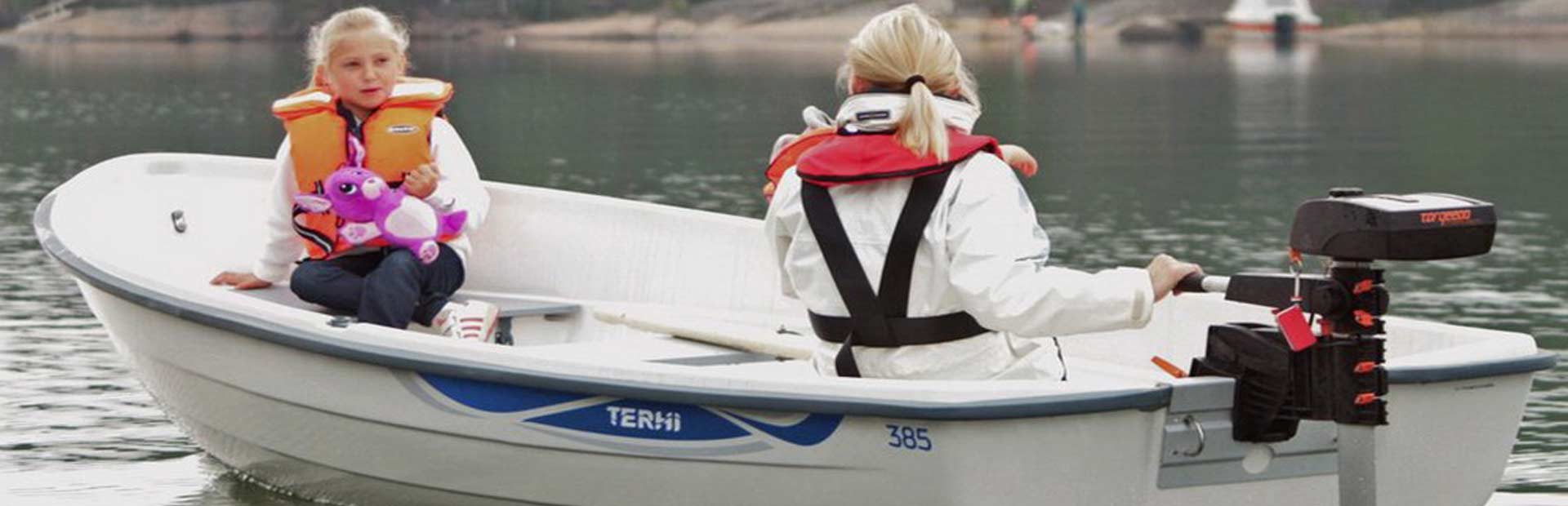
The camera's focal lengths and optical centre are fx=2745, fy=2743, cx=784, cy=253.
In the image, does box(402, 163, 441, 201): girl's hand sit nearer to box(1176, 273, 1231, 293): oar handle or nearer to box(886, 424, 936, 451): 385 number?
box(886, 424, 936, 451): 385 number

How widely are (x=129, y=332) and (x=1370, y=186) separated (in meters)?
11.7

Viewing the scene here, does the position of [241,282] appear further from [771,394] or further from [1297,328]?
[1297,328]

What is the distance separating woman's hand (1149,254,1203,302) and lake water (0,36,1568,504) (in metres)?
2.42

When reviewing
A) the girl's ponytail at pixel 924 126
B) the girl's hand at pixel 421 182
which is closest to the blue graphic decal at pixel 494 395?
the girl's ponytail at pixel 924 126

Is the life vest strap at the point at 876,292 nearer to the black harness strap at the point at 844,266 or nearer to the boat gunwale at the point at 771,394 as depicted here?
the black harness strap at the point at 844,266

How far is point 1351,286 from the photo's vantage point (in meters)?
5.30

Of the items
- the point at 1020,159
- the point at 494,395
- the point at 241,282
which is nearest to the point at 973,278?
the point at 1020,159

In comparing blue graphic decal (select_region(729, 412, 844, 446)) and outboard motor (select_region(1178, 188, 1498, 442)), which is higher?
outboard motor (select_region(1178, 188, 1498, 442))

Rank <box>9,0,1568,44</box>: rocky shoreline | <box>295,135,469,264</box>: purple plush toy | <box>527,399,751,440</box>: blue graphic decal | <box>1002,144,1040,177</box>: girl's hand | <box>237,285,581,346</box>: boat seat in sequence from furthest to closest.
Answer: <box>9,0,1568,44</box>: rocky shoreline, <box>237,285,581,346</box>: boat seat, <box>295,135,469,264</box>: purple plush toy, <box>1002,144,1040,177</box>: girl's hand, <box>527,399,751,440</box>: blue graphic decal

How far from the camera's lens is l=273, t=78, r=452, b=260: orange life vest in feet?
24.8

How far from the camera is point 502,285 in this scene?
8469 mm

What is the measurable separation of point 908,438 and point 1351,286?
0.97 metres

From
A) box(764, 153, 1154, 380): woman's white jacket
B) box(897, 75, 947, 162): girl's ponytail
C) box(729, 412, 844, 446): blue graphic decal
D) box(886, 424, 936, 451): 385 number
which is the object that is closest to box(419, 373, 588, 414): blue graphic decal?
box(729, 412, 844, 446): blue graphic decal

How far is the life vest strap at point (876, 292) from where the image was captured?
18.7 ft
